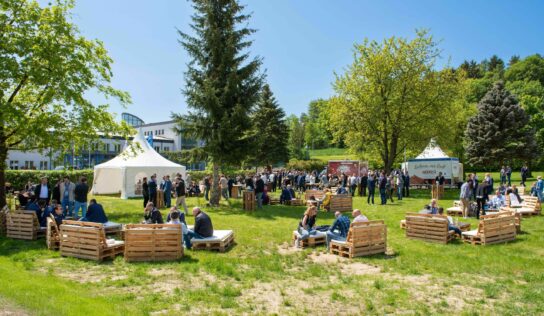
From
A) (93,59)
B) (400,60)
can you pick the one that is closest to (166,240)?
(93,59)

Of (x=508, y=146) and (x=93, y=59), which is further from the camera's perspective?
(x=508, y=146)

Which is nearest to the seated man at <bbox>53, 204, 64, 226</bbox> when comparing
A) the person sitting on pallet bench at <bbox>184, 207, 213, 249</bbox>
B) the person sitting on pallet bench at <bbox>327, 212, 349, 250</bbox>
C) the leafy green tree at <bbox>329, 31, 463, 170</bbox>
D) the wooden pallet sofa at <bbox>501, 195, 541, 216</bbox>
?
the person sitting on pallet bench at <bbox>184, 207, 213, 249</bbox>

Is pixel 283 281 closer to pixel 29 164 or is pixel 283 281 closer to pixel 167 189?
pixel 167 189

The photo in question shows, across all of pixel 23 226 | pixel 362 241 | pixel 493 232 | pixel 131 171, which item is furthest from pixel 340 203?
pixel 131 171

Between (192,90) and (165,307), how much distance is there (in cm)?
1558

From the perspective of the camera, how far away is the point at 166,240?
930 cm

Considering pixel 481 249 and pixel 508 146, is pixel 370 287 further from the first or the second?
pixel 508 146

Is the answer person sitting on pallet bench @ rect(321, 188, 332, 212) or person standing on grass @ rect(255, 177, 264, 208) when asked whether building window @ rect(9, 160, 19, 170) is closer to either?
person standing on grass @ rect(255, 177, 264, 208)

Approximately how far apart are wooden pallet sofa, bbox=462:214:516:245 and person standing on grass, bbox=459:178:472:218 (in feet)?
11.7

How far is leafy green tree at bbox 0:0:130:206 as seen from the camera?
1371 centimetres

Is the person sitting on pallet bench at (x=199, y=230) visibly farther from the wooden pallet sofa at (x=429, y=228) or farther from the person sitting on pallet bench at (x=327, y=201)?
the person sitting on pallet bench at (x=327, y=201)

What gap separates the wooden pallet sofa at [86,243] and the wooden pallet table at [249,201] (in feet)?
29.7

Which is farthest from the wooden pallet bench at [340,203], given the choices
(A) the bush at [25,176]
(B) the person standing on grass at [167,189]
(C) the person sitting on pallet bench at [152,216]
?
(A) the bush at [25,176]

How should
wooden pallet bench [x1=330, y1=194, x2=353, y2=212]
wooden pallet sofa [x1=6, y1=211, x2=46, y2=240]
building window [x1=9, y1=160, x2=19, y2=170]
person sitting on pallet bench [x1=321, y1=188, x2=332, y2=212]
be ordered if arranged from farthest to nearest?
1. building window [x1=9, y1=160, x2=19, y2=170]
2. wooden pallet bench [x1=330, y1=194, x2=353, y2=212]
3. person sitting on pallet bench [x1=321, y1=188, x2=332, y2=212]
4. wooden pallet sofa [x1=6, y1=211, x2=46, y2=240]
